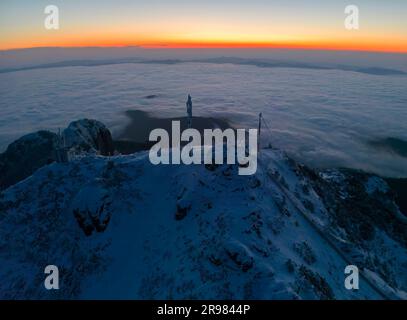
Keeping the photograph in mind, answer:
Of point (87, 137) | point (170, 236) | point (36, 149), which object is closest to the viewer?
point (170, 236)

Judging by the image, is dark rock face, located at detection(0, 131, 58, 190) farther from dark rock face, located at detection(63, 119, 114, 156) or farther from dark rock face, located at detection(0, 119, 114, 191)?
dark rock face, located at detection(63, 119, 114, 156)

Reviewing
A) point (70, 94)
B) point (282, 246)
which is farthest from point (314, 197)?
point (70, 94)

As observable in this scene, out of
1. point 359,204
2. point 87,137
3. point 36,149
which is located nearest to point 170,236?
point 359,204

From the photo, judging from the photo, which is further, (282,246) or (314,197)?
(314,197)

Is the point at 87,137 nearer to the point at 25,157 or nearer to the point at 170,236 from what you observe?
the point at 25,157

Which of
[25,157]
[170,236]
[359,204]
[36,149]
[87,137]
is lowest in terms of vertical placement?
[359,204]

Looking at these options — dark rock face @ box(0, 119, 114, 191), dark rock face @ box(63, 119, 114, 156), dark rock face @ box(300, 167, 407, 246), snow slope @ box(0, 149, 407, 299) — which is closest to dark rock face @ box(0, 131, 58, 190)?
dark rock face @ box(0, 119, 114, 191)
